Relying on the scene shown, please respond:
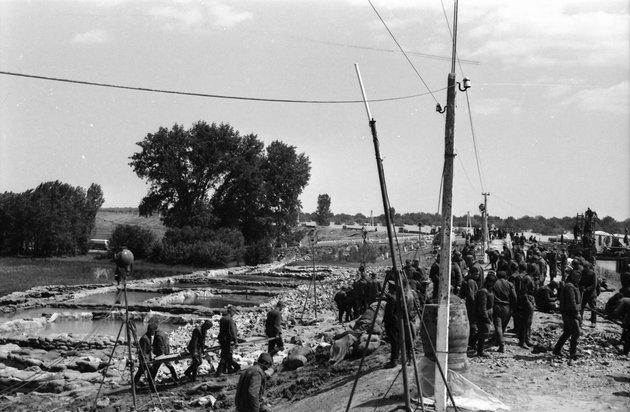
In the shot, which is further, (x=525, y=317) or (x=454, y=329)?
(x=525, y=317)

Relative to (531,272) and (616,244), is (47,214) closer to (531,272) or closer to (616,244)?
(616,244)

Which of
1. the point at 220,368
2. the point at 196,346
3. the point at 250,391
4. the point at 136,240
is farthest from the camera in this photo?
the point at 136,240

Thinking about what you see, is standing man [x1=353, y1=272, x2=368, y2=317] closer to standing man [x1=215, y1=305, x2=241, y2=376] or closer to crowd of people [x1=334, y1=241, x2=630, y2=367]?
crowd of people [x1=334, y1=241, x2=630, y2=367]

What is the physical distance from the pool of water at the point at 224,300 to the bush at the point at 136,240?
25.0m

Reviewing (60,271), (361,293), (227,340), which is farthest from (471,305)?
(60,271)

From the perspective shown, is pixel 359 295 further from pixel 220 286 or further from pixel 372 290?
pixel 220 286

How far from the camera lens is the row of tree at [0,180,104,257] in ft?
199

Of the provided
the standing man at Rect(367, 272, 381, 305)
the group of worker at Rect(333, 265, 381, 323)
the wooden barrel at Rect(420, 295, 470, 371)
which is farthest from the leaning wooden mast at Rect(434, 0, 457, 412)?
the group of worker at Rect(333, 265, 381, 323)

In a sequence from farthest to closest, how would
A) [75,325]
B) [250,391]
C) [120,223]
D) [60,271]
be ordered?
[120,223]
[60,271]
[75,325]
[250,391]

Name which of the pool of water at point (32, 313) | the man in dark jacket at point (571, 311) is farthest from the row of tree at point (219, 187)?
the man in dark jacket at point (571, 311)

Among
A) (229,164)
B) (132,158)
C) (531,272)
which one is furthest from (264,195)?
(531,272)

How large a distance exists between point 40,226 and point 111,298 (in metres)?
29.2

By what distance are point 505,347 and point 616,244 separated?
109ft

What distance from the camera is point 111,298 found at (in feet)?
117
